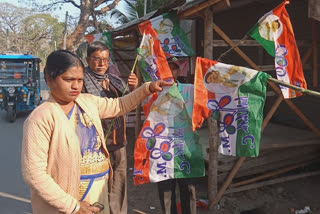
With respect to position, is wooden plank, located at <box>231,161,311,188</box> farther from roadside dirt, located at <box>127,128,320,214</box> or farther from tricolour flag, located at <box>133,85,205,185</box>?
tricolour flag, located at <box>133,85,205,185</box>

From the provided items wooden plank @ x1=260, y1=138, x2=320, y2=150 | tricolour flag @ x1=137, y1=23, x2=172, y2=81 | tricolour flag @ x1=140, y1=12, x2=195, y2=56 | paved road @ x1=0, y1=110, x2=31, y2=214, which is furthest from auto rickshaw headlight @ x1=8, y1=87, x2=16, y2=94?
Result: wooden plank @ x1=260, y1=138, x2=320, y2=150

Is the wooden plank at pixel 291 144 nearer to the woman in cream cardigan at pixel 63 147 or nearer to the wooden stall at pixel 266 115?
the wooden stall at pixel 266 115

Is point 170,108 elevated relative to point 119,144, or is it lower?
elevated

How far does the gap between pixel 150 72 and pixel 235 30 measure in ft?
12.9

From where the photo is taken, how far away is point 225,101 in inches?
96.1

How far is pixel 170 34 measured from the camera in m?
4.35

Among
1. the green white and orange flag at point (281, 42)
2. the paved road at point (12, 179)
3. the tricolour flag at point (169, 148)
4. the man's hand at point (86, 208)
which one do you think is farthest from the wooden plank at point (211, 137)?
the paved road at point (12, 179)

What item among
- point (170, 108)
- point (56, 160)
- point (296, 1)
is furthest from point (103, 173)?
point (296, 1)

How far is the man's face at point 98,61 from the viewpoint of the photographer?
9.00 feet

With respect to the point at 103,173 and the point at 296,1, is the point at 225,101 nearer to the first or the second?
the point at 103,173

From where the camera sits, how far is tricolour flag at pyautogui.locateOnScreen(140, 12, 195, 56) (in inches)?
167

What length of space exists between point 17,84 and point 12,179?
5.69 meters

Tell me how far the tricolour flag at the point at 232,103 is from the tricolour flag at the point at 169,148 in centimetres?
23

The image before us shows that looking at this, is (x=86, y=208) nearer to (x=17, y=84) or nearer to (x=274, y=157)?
(x=274, y=157)
